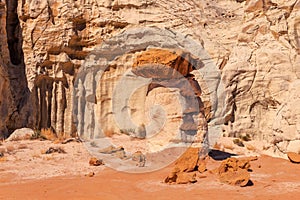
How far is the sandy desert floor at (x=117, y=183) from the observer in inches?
198

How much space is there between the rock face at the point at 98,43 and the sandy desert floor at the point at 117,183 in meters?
5.44

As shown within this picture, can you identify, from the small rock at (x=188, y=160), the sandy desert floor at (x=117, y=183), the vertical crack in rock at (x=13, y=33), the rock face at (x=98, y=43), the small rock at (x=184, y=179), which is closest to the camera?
the sandy desert floor at (x=117, y=183)

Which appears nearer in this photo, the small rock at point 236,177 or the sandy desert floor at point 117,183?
the sandy desert floor at point 117,183

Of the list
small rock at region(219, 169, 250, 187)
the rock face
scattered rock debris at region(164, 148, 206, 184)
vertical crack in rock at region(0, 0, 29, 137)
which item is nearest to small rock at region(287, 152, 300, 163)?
scattered rock debris at region(164, 148, 206, 184)

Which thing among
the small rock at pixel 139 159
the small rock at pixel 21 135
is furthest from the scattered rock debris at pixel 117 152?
the small rock at pixel 21 135

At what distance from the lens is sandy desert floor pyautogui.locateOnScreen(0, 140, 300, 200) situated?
5039mm

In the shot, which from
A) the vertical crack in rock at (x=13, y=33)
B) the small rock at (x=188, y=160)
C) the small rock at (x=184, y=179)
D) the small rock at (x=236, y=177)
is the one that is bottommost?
the small rock at (x=188, y=160)

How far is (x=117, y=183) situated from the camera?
585 centimetres

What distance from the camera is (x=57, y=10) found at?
15008 millimetres

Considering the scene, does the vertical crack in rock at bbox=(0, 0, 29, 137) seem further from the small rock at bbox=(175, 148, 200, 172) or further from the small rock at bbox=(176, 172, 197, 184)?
the small rock at bbox=(176, 172, 197, 184)

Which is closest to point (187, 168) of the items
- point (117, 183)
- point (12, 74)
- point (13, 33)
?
point (117, 183)

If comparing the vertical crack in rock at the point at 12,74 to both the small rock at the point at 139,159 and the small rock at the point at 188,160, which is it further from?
the small rock at the point at 188,160

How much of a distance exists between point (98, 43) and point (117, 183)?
33.9 ft

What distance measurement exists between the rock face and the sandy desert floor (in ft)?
17.8
